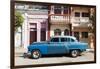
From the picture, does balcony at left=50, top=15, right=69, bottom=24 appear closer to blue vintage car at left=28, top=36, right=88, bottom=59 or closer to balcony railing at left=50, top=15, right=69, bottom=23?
balcony railing at left=50, top=15, right=69, bottom=23

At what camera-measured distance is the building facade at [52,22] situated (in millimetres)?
2355

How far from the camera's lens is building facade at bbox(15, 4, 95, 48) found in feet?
7.73

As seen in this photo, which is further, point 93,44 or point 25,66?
point 93,44

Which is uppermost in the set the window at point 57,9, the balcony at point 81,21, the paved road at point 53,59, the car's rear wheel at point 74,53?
the window at point 57,9

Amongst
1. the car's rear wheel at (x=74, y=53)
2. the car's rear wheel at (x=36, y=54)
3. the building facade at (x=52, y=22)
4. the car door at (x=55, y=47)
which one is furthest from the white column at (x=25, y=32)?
the car's rear wheel at (x=74, y=53)

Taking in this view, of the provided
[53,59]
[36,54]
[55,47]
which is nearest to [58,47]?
[55,47]

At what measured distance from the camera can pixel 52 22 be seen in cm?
244

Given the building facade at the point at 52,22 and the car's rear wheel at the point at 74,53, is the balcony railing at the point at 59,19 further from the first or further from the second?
the car's rear wheel at the point at 74,53
